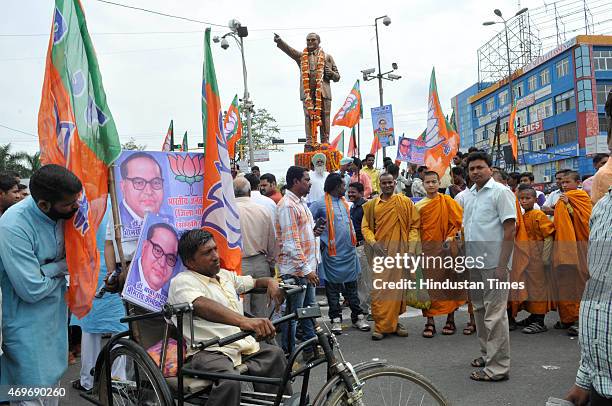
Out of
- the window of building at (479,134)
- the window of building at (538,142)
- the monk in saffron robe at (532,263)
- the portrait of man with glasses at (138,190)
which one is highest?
the window of building at (479,134)

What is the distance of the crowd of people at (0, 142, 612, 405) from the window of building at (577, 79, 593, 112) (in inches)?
1550

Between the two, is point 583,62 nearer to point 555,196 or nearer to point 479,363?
point 555,196

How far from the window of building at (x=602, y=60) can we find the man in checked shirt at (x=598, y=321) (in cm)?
4761

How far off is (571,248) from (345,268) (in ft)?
8.33

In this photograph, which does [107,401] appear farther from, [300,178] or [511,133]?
[511,133]

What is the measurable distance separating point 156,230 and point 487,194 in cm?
280

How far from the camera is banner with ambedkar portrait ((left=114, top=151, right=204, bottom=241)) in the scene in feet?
11.2


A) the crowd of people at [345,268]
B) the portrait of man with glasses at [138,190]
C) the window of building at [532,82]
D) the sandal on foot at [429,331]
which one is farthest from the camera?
the window of building at [532,82]

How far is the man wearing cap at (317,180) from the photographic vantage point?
370 inches

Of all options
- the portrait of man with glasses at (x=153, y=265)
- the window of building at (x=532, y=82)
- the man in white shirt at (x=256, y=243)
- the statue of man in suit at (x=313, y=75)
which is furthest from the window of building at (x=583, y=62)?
the portrait of man with glasses at (x=153, y=265)

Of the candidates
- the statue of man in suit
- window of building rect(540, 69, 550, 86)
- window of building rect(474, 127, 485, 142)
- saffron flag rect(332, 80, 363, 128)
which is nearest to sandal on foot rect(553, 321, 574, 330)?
the statue of man in suit

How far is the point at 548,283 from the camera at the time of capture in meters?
6.14

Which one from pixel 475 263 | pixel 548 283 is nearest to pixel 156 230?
pixel 475 263

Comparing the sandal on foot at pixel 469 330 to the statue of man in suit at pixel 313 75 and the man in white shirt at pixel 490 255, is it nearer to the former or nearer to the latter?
the man in white shirt at pixel 490 255
